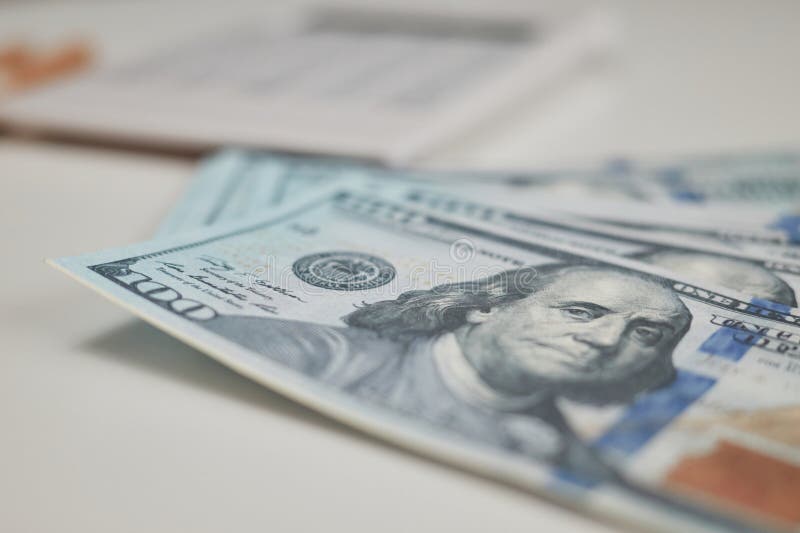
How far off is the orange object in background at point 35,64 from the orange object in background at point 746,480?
880 mm

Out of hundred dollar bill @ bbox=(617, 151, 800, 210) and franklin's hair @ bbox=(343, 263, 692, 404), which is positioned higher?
hundred dollar bill @ bbox=(617, 151, 800, 210)

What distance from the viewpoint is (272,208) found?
0.55m

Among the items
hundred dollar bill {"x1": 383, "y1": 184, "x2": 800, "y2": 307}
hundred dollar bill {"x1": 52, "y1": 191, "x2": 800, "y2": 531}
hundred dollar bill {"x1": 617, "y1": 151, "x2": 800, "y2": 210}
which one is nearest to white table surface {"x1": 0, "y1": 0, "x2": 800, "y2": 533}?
hundred dollar bill {"x1": 52, "y1": 191, "x2": 800, "y2": 531}

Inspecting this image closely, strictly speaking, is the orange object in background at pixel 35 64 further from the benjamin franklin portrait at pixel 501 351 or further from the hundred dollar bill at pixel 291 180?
the benjamin franklin portrait at pixel 501 351

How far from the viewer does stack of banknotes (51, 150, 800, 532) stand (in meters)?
0.31

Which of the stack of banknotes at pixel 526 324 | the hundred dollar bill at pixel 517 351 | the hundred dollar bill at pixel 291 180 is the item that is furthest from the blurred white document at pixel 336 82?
the hundred dollar bill at pixel 517 351

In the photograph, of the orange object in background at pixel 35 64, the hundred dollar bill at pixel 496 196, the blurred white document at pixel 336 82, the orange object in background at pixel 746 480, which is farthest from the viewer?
the orange object in background at pixel 35 64

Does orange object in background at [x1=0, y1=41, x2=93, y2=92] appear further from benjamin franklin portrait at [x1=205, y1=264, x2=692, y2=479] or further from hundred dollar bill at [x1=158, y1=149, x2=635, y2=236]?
benjamin franklin portrait at [x1=205, y1=264, x2=692, y2=479]

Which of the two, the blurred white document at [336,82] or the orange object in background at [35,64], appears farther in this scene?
the orange object in background at [35,64]

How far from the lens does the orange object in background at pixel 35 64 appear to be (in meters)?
0.94

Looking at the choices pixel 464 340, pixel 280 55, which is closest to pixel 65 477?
pixel 464 340

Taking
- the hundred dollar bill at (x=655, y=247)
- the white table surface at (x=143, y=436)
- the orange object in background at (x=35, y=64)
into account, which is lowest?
the white table surface at (x=143, y=436)

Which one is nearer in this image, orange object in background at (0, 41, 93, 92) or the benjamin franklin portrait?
the benjamin franklin portrait

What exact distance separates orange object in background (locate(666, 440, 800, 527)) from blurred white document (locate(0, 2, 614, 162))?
0.42 m
